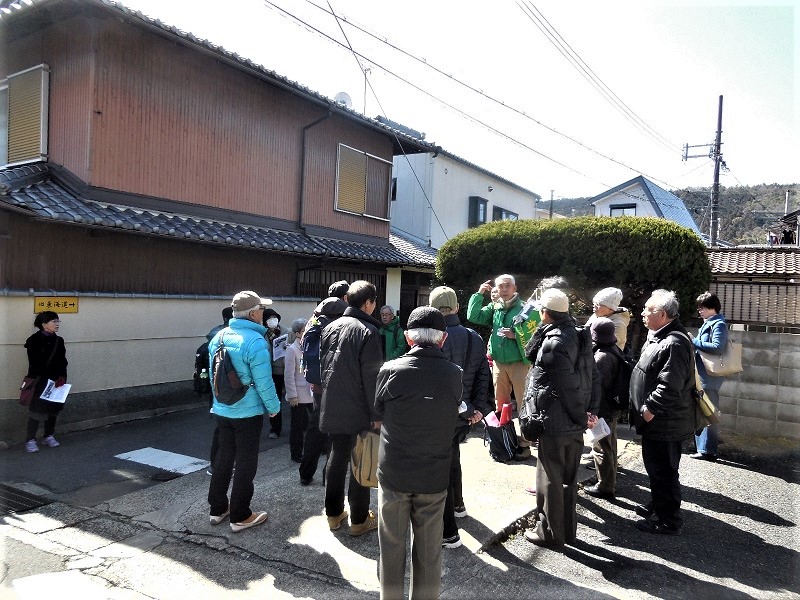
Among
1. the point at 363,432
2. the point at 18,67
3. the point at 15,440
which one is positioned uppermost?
the point at 18,67

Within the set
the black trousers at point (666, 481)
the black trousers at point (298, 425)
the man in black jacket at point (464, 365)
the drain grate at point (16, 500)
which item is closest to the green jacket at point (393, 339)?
the black trousers at point (298, 425)

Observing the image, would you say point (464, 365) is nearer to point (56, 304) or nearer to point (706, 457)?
point (706, 457)

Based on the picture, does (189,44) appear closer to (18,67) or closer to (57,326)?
(18,67)

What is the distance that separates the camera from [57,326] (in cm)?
650

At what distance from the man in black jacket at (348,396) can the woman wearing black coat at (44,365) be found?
4104 mm

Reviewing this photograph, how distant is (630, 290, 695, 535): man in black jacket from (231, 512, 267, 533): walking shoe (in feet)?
10.1

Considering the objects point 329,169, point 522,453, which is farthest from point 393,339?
point 329,169

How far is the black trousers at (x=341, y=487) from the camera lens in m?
4.14

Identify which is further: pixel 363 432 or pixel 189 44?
pixel 189 44

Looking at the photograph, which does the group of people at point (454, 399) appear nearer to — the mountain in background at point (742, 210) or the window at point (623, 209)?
the window at point (623, 209)

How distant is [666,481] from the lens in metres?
4.37

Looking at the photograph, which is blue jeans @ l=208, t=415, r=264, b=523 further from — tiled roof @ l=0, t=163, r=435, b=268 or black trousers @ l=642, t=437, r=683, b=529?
tiled roof @ l=0, t=163, r=435, b=268

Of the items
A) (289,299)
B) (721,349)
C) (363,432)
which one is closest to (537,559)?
(363,432)

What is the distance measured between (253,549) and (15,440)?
4526mm
